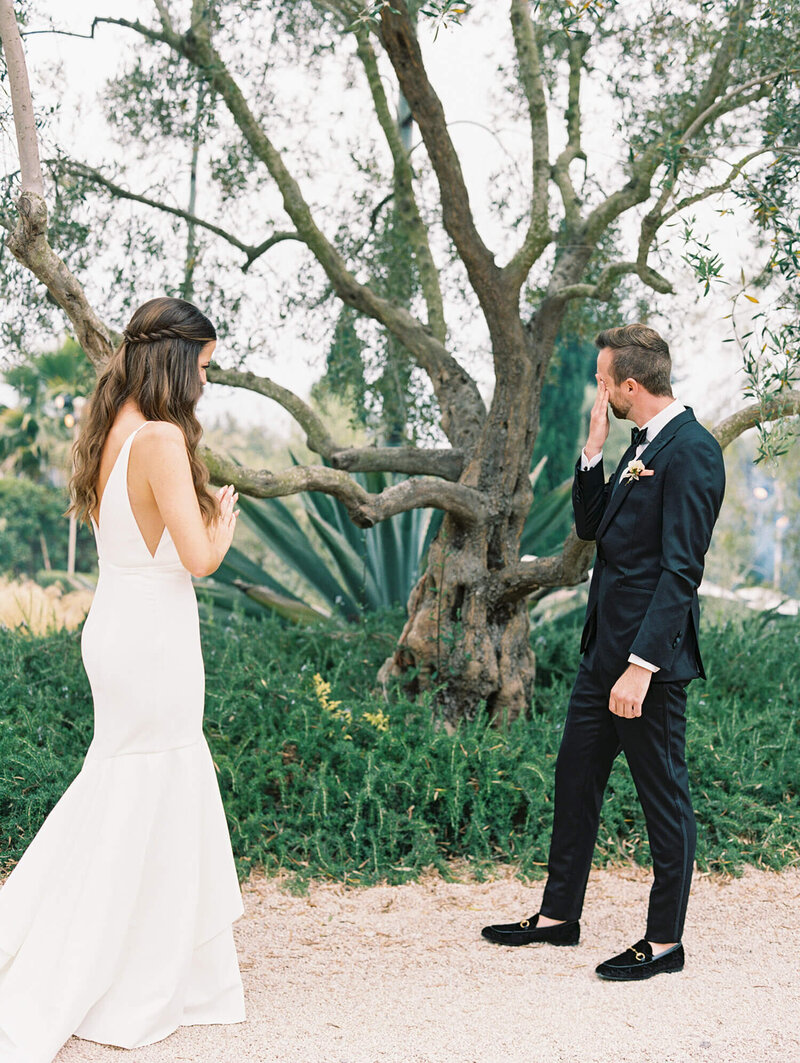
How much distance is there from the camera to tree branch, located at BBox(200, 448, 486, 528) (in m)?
4.26

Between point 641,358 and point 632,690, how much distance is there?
107cm

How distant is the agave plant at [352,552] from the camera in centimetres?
738

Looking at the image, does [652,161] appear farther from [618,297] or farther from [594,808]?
[594,808]

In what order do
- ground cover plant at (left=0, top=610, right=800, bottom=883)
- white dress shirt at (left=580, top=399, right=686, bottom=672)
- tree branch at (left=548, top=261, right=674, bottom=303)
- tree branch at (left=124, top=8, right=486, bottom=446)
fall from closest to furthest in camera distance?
white dress shirt at (left=580, top=399, right=686, bottom=672)
ground cover plant at (left=0, top=610, right=800, bottom=883)
tree branch at (left=548, top=261, right=674, bottom=303)
tree branch at (left=124, top=8, right=486, bottom=446)

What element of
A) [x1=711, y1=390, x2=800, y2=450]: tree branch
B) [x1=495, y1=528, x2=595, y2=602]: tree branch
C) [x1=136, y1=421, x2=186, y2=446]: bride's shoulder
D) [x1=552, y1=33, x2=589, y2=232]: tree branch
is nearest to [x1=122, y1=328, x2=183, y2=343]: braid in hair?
[x1=136, y1=421, x2=186, y2=446]: bride's shoulder

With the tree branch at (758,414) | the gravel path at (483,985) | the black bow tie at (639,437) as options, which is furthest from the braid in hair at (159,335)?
A: the tree branch at (758,414)

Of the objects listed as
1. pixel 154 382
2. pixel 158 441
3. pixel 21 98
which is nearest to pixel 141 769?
pixel 158 441

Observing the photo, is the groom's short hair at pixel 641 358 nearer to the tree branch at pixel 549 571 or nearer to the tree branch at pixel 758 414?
the tree branch at pixel 758 414

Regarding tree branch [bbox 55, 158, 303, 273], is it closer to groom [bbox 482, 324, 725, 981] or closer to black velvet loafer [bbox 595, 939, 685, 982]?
groom [bbox 482, 324, 725, 981]

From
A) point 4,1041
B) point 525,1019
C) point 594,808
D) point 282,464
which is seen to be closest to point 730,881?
point 594,808

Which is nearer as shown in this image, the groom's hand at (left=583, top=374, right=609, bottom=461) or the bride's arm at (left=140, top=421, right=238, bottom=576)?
the bride's arm at (left=140, top=421, right=238, bottom=576)

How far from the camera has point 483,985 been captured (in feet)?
10.4

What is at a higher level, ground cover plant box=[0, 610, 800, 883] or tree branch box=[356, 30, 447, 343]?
tree branch box=[356, 30, 447, 343]

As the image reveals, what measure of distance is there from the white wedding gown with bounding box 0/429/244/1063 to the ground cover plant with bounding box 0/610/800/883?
53.6 inches
